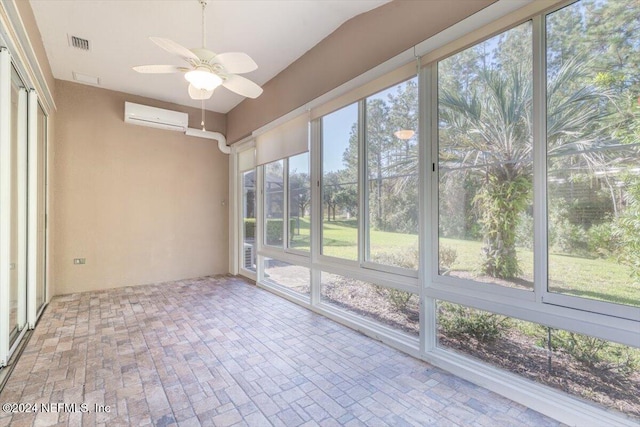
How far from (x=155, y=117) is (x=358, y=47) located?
143 inches

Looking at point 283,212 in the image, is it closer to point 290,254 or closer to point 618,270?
point 290,254

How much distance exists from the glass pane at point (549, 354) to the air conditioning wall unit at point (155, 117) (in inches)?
195

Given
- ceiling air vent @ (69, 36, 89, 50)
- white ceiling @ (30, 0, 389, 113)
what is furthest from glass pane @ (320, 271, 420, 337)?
ceiling air vent @ (69, 36, 89, 50)

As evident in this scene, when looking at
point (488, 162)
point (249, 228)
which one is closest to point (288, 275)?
point (249, 228)

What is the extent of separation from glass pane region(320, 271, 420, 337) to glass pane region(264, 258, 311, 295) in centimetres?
45

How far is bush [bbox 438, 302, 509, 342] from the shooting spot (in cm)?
227

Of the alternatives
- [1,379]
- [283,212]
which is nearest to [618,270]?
[283,212]

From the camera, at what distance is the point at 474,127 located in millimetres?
2262

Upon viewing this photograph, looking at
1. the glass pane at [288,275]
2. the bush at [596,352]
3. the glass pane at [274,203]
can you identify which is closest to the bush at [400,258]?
the bush at [596,352]

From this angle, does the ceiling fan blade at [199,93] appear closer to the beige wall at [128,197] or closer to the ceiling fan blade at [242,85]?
the ceiling fan blade at [242,85]

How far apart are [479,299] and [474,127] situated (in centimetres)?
129

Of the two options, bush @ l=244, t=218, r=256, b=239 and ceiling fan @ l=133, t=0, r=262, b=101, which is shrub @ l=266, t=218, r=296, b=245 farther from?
ceiling fan @ l=133, t=0, r=262, b=101

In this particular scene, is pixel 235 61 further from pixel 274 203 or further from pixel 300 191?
pixel 274 203

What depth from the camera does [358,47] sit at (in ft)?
9.87
